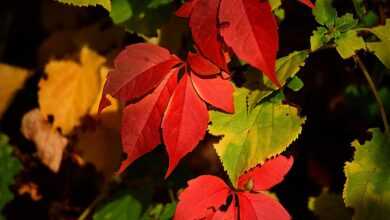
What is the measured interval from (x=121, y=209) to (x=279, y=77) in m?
0.63

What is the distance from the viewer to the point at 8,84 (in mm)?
1605

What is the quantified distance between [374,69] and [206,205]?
608 mm

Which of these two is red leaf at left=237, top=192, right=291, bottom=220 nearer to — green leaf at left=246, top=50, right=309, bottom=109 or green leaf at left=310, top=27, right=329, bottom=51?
green leaf at left=246, top=50, right=309, bottom=109

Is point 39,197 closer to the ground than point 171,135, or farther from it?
closer to the ground

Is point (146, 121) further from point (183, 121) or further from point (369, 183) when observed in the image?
point (369, 183)

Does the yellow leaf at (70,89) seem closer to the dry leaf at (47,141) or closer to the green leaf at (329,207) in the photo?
the dry leaf at (47,141)

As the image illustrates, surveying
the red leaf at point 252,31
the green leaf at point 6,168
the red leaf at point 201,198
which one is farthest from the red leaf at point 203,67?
the green leaf at point 6,168

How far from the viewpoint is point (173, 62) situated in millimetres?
906

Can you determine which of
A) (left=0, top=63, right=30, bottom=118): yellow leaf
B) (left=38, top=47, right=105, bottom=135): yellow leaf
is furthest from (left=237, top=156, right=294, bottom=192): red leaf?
(left=0, top=63, right=30, bottom=118): yellow leaf

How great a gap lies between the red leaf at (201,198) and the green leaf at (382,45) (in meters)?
0.40

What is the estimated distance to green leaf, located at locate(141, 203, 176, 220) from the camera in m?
1.20

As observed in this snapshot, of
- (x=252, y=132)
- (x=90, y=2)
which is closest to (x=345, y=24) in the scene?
(x=252, y=132)

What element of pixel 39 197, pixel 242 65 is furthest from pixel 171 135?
pixel 39 197

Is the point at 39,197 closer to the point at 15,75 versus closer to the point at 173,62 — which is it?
the point at 15,75
